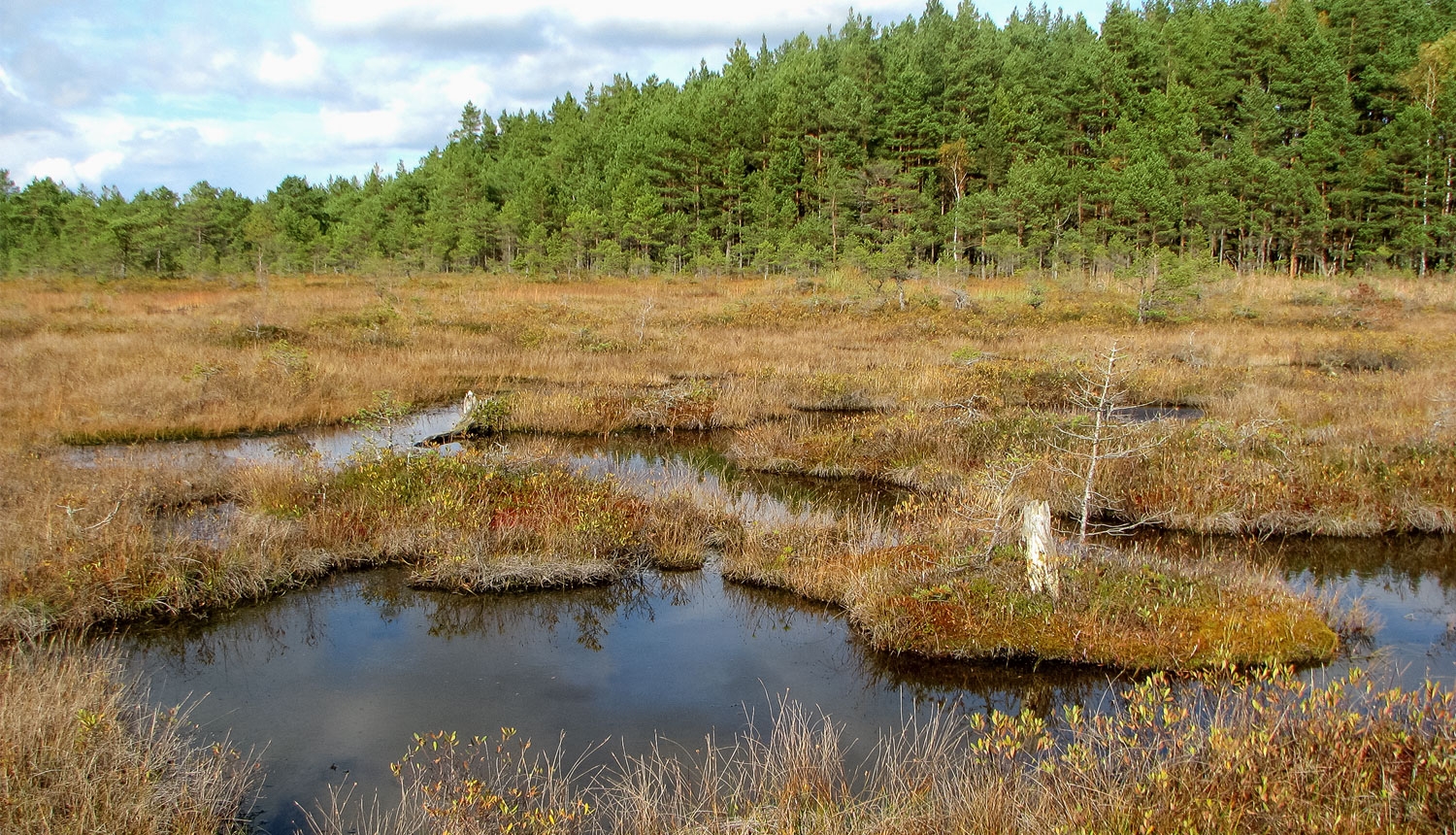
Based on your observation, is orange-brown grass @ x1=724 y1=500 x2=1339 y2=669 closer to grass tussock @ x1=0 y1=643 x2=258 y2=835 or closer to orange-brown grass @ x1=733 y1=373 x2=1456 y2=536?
orange-brown grass @ x1=733 y1=373 x2=1456 y2=536

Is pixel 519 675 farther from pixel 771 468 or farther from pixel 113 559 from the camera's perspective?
pixel 771 468

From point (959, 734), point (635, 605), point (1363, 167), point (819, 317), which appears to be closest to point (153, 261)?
point (819, 317)

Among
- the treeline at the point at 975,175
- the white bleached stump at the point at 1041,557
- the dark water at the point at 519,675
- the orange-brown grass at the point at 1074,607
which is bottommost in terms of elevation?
the dark water at the point at 519,675

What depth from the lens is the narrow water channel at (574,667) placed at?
6809mm

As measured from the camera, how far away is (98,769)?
5312mm

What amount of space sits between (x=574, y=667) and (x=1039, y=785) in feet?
14.3

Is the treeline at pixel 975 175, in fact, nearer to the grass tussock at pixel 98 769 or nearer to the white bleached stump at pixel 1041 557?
the white bleached stump at pixel 1041 557

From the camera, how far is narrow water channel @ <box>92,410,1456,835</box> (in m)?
6.81

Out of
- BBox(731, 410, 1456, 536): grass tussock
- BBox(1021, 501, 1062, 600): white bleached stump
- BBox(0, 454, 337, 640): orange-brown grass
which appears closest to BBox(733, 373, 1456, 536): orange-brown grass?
BBox(731, 410, 1456, 536): grass tussock

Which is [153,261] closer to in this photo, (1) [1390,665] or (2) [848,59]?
(2) [848,59]

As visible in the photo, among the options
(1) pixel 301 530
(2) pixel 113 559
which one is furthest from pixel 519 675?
(2) pixel 113 559

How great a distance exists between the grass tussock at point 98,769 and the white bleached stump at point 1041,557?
6683 mm

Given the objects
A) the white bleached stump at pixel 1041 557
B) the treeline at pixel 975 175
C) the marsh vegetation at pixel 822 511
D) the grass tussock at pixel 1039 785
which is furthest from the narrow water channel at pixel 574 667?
the treeline at pixel 975 175

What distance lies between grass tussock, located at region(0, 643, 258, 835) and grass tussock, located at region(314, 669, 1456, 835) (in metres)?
0.71
